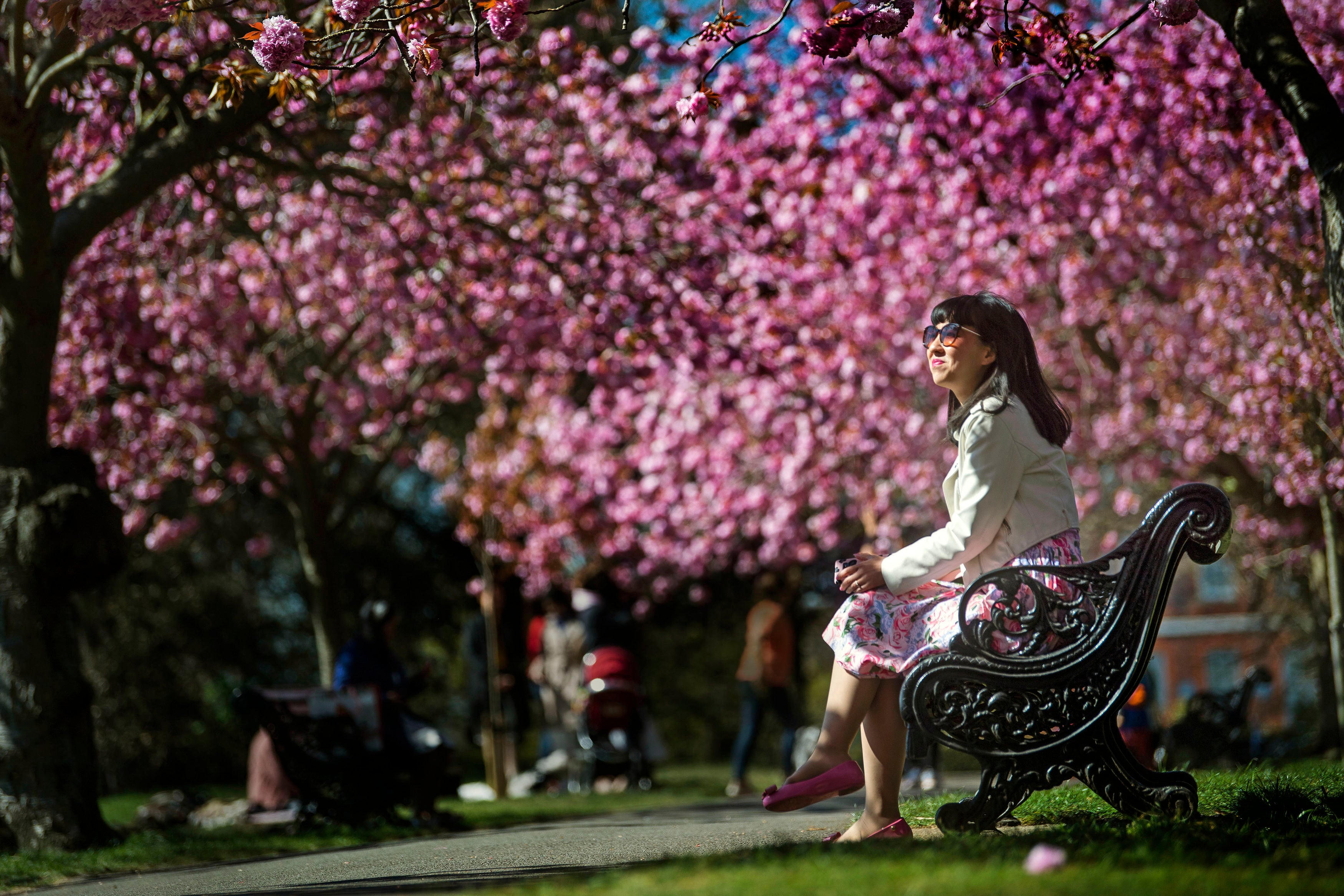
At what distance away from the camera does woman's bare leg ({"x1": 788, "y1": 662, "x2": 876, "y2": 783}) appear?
4.51 meters

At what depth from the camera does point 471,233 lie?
1125cm

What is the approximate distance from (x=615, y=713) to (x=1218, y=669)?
3452cm

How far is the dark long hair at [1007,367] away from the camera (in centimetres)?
475

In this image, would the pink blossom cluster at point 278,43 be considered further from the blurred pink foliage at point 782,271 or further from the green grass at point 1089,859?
the green grass at point 1089,859

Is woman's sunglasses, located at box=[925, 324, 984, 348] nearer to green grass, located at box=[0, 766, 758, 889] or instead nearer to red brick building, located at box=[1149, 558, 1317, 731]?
green grass, located at box=[0, 766, 758, 889]

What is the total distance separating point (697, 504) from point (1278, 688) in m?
22.0

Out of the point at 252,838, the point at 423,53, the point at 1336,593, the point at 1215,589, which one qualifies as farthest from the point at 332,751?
the point at 1215,589

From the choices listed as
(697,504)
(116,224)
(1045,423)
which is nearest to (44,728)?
(116,224)

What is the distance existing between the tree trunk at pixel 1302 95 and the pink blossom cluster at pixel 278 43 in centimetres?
384

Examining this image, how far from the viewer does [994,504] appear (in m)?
4.55

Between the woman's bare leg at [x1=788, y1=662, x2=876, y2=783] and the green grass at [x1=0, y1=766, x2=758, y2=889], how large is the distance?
12.9 ft

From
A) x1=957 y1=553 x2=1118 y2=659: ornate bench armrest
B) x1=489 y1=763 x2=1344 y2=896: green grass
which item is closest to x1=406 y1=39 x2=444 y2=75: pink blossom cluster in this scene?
x1=957 y1=553 x2=1118 y2=659: ornate bench armrest

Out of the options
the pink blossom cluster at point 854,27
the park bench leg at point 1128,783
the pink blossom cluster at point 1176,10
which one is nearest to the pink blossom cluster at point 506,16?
the pink blossom cluster at point 854,27

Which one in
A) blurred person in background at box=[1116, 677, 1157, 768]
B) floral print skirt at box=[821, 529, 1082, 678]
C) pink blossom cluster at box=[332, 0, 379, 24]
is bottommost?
blurred person in background at box=[1116, 677, 1157, 768]
